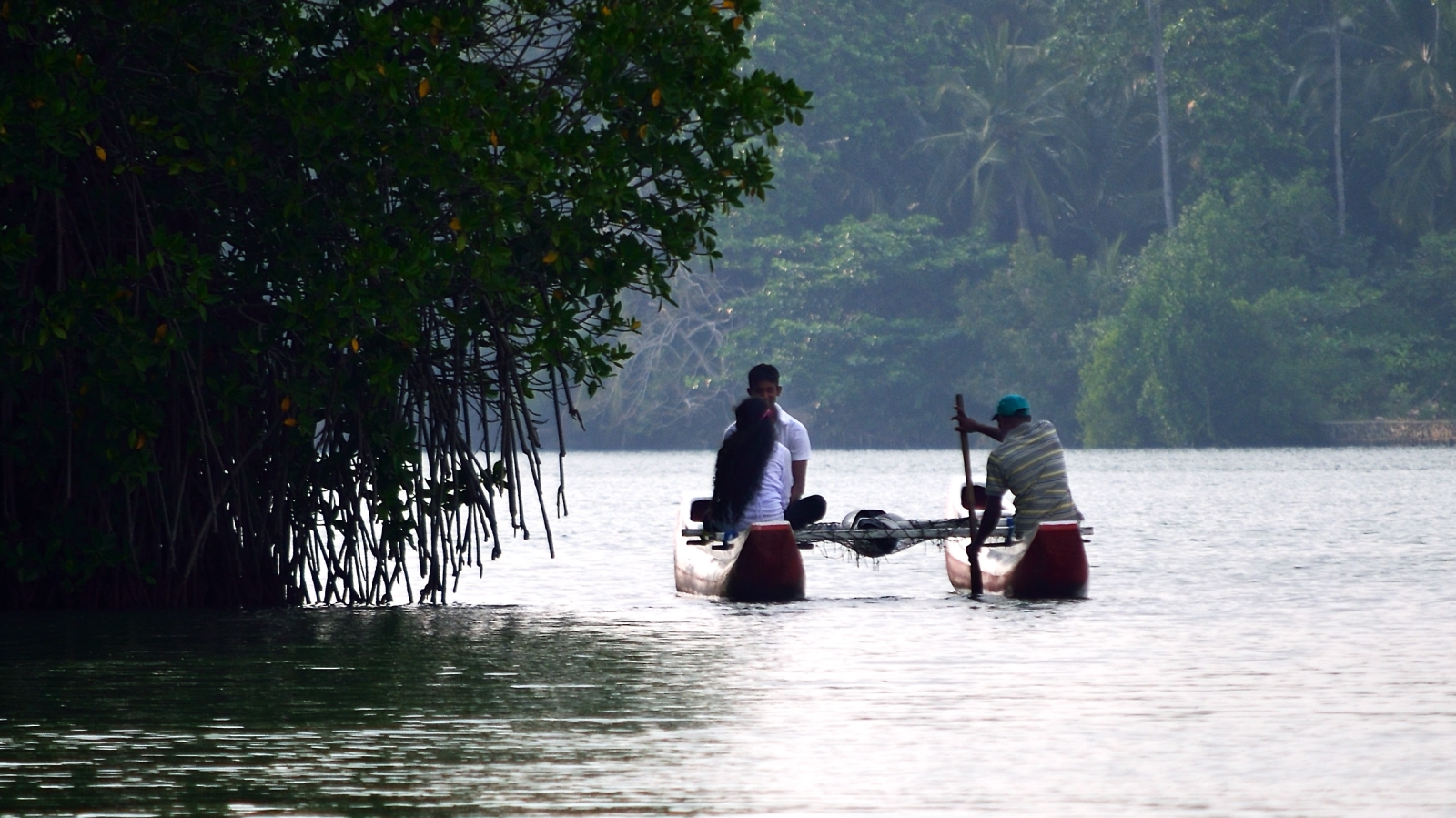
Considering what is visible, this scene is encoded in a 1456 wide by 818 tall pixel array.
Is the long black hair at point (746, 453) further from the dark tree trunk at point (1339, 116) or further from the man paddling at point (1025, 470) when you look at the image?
the dark tree trunk at point (1339, 116)

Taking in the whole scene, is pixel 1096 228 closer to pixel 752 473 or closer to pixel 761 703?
pixel 752 473

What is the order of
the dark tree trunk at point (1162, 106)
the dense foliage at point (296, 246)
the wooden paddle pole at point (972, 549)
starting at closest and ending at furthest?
the dense foliage at point (296, 246) < the wooden paddle pole at point (972, 549) < the dark tree trunk at point (1162, 106)

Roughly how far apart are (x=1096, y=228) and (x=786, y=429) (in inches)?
2157

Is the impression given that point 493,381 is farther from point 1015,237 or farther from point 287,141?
point 1015,237

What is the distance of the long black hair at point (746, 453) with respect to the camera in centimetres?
1578

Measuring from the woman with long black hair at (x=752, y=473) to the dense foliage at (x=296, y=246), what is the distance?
1667 millimetres

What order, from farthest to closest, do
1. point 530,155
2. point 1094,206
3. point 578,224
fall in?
A: point 1094,206, point 578,224, point 530,155

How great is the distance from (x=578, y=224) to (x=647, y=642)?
237cm

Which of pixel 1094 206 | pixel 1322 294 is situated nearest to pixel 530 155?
pixel 1322 294

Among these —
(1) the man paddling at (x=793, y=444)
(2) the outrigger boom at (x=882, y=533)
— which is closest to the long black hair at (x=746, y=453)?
(1) the man paddling at (x=793, y=444)

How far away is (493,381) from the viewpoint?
1462cm

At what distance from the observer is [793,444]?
16.5 metres

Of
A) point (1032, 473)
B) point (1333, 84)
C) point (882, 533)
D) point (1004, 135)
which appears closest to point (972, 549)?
point (882, 533)

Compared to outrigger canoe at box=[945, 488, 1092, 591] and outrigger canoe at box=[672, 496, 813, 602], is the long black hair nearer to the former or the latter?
outrigger canoe at box=[672, 496, 813, 602]
